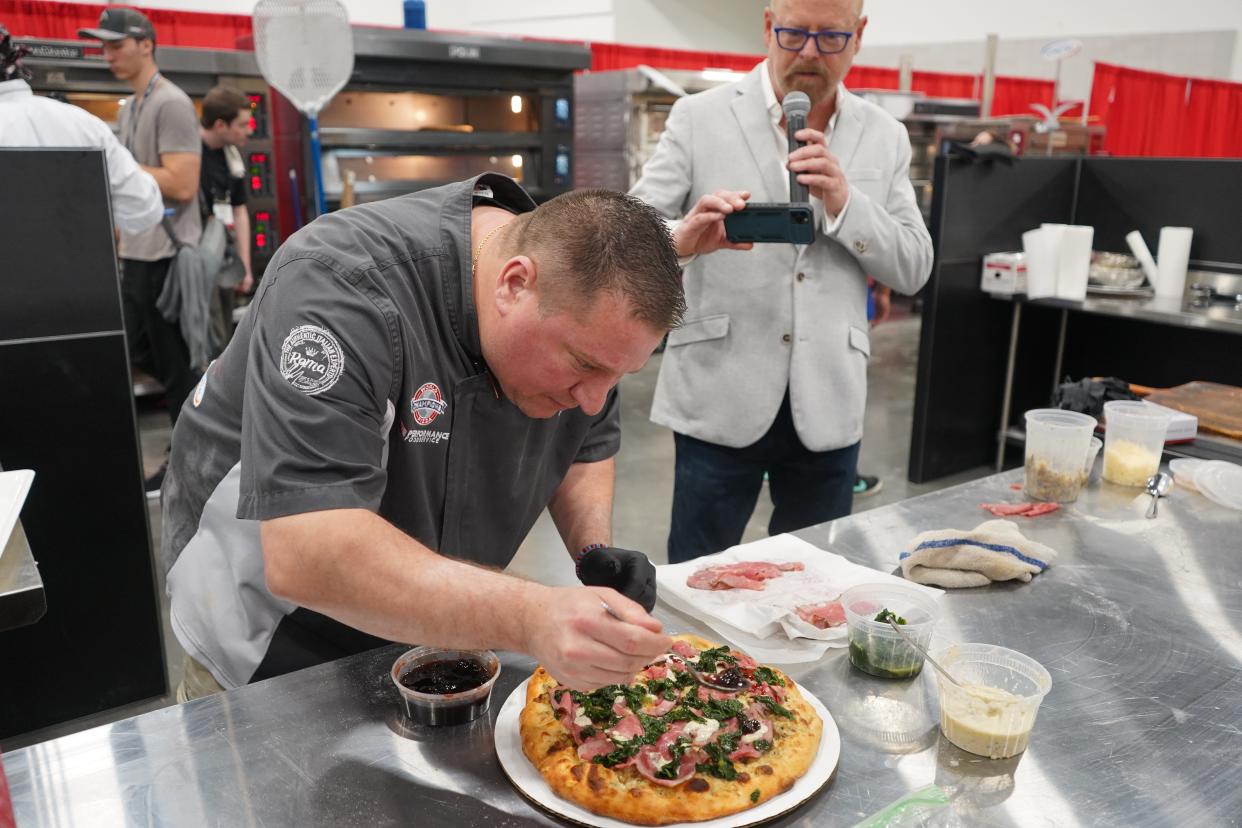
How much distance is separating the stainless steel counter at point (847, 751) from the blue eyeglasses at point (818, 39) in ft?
4.15

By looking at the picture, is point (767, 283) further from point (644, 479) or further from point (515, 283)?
point (644, 479)

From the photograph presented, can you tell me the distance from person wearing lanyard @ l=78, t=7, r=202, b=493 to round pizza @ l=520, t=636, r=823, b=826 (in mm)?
3499

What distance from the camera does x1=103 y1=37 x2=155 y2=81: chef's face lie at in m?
4.03

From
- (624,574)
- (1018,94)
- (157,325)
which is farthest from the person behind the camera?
(1018,94)

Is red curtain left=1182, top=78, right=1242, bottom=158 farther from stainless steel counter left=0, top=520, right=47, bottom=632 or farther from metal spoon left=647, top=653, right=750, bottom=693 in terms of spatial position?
stainless steel counter left=0, top=520, right=47, bottom=632

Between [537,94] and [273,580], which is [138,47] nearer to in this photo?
[537,94]

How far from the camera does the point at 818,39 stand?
6.90 ft

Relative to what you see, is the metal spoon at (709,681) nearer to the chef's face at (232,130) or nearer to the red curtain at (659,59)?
the chef's face at (232,130)

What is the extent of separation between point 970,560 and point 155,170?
3.82 metres

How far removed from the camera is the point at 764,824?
1.05 meters

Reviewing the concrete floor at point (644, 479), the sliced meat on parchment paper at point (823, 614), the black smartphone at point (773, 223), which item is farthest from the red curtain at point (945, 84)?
the sliced meat on parchment paper at point (823, 614)

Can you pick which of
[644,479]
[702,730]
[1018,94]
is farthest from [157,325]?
[1018,94]

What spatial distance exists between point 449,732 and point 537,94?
6.13 m

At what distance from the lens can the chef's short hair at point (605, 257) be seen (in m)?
1.15
